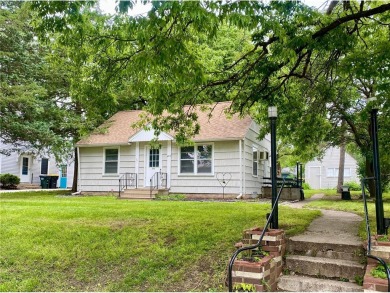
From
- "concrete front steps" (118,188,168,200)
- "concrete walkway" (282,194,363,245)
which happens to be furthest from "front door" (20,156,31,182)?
"concrete walkway" (282,194,363,245)

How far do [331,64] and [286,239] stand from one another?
3.79 m

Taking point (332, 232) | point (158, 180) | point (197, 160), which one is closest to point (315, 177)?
point (197, 160)

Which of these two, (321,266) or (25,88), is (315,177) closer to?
(25,88)

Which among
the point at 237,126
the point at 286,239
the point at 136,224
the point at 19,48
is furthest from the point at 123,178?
the point at 286,239

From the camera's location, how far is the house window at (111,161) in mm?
17594

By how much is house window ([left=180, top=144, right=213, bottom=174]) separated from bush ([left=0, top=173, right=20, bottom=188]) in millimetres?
14525

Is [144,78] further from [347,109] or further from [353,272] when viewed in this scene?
[347,109]

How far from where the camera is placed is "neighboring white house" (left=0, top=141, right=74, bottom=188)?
26.2 meters

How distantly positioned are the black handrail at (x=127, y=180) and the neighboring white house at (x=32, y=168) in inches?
425

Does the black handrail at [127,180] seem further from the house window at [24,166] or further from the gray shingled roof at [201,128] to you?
the house window at [24,166]

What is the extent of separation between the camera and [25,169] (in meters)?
28.1

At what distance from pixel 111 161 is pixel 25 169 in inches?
553

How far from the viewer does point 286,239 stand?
5289 millimetres

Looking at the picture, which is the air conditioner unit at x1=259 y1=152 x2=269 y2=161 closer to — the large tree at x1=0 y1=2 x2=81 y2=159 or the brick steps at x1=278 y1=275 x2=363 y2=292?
the large tree at x1=0 y1=2 x2=81 y2=159
